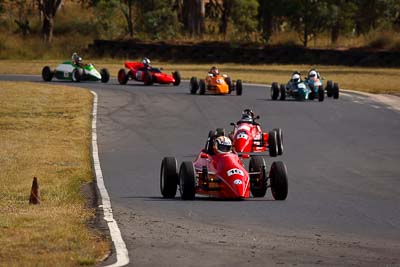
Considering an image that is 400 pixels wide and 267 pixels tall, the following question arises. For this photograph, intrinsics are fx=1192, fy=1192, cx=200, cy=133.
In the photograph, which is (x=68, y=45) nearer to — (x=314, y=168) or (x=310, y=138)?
(x=310, y=138)

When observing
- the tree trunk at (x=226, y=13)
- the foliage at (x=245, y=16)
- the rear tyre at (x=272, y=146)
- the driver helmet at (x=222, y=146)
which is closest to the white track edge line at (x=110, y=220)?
the driver helmet at (x=222, y=146)

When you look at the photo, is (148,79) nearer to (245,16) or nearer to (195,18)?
(195,18)

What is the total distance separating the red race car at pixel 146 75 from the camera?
A: 150 feet

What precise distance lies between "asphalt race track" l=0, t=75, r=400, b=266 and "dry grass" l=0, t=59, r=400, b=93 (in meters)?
10.7

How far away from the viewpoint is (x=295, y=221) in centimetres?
1435

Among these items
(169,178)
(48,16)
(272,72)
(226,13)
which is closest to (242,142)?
(169,178)

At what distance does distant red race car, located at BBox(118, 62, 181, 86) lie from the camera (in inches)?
1804

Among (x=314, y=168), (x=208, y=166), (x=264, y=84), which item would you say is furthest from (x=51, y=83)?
(x=208, y=166)

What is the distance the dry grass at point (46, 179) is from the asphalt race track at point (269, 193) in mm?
522

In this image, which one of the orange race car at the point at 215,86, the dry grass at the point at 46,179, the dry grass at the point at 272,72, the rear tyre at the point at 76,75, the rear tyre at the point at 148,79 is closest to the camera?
the dry grass at the point at 46,179

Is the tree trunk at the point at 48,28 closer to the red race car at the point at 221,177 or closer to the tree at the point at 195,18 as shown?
the tree at the point at 195,18

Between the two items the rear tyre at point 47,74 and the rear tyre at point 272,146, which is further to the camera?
the rear tyre at point 47,74

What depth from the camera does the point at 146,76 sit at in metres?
46.2

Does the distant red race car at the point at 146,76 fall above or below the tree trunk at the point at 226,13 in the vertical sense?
below
